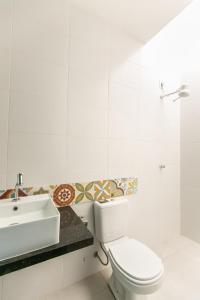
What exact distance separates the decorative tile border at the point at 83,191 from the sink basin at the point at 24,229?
0.39 ft

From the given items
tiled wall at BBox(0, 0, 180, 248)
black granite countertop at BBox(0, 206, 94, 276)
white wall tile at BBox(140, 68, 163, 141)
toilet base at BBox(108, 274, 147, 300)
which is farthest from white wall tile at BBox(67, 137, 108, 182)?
toilet base at BBox(108, 274, 147, 300)

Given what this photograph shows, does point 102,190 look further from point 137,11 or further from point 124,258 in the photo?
point 137,11

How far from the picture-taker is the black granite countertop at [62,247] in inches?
28.0

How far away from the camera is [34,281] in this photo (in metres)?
1.23

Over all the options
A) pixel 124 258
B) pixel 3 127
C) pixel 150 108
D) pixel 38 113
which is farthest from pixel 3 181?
pixel 150 108

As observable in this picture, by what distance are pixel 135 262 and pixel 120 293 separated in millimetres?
386

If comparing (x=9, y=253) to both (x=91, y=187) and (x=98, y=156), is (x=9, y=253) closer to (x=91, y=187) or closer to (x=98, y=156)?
(x=91, y=187)

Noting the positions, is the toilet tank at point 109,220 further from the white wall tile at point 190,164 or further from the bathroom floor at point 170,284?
the white wall tile at point 190,164

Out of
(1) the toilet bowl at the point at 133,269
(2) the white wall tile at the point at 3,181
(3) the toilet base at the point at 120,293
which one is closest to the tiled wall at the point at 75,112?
(2) the white wall tile at the point at 3,181

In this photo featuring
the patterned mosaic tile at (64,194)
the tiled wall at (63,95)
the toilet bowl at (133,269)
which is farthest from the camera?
the patterned mosaic tile at (64,194)

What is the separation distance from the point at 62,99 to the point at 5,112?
441 millimetres

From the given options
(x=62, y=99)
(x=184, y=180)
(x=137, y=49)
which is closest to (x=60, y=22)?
(x=62, y=99)

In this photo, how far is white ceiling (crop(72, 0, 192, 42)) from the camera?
4.31 ft

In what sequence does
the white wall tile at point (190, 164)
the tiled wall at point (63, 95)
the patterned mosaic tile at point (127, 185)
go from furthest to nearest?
the white wall tile at point (190, 164), the patterned mosaic tile at point (127, 185), the tiled wall at point (63, 95)
